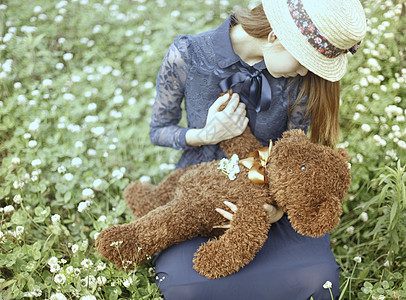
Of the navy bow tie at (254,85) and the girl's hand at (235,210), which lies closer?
the girl's hand at (235,210)

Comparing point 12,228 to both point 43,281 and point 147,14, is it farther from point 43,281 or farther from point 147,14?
point 147,14

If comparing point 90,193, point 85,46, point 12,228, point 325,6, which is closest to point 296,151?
point 325,6

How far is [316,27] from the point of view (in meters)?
1.09

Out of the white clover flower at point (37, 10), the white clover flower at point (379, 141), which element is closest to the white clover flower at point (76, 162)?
the white clover flower at point (379, 141)

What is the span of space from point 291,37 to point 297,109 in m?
0.43

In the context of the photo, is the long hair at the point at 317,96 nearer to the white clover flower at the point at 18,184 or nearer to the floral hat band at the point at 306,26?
the floral hat band at the point at 306,26

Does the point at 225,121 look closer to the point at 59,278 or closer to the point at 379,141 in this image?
the point at 59,278

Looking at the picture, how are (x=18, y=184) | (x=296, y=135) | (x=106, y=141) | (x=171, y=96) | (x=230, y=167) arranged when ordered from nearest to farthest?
(x=296, y=135) → (x=230, y=167) → (x=171, y=96) → (x=18, y=184) → (x=106, y=141)

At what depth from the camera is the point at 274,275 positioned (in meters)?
1.32

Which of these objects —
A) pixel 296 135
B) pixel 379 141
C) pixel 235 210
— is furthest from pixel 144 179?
pixel 379 141

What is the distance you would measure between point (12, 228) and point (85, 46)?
155 cm

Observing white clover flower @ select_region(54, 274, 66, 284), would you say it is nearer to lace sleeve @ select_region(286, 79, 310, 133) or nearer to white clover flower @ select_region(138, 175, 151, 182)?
white clover flower @ select_region(138, 175, 151, 182)

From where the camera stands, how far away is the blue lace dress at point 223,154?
131 cm

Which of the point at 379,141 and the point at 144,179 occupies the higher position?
the point at 379,141
